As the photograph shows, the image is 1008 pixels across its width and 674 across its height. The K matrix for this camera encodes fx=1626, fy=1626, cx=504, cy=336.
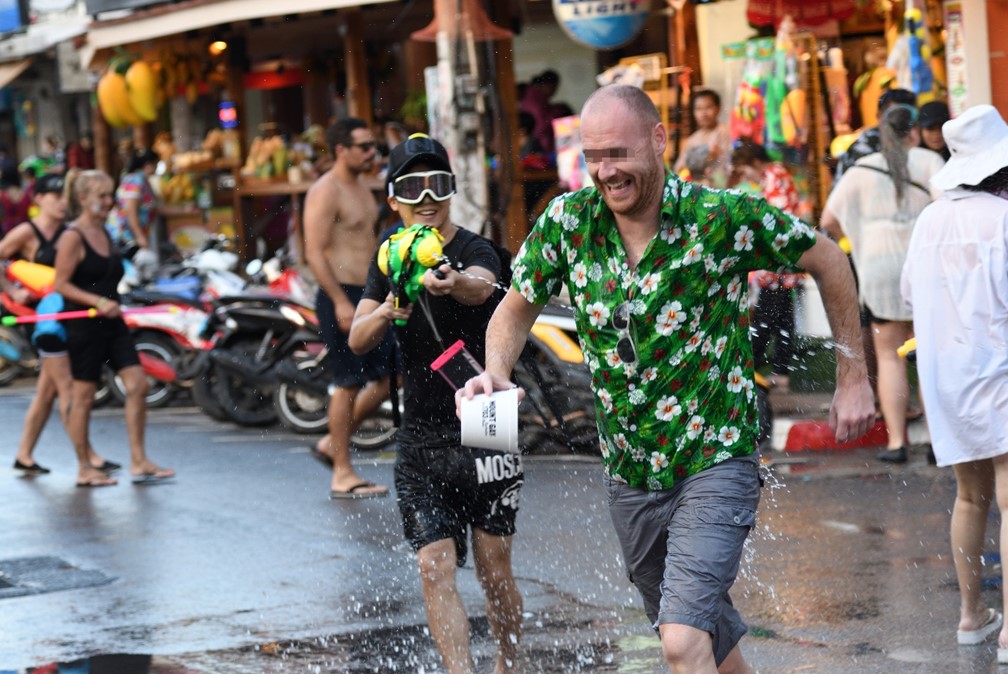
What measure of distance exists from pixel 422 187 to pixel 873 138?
4.91 meters

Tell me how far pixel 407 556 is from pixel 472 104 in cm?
610

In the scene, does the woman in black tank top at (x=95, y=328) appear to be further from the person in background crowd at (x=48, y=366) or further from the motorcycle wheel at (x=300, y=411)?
the motorcycle wheel at (x=300, y=411)

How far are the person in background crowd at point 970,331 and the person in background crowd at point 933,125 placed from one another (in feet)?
14.2

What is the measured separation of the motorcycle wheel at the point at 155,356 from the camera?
13805 mm

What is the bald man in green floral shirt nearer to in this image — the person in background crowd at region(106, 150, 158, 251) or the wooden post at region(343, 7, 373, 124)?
the wooden post at region(343, 7, 373, 124)

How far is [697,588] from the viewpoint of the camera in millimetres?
4039

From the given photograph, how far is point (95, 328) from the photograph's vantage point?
10.4 meters

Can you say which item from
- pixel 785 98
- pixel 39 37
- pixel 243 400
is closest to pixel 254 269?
pixel 243 400

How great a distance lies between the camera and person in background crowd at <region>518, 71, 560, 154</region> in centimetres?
1600

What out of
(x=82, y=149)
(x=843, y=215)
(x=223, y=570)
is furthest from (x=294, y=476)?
(x=82, y=149)

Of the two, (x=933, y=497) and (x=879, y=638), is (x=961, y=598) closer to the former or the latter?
(x=879, y=638)

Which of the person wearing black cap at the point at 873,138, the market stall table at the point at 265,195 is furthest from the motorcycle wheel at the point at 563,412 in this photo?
the market stall table at the point at 265,195

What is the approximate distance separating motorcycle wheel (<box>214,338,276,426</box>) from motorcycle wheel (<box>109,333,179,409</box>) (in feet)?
4.57

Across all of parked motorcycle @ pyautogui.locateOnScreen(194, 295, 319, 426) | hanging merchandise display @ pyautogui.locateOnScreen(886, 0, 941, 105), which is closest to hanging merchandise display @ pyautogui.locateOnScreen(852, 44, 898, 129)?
hanging merchandise display @ pyautogui.locateOnScreen(886, 0, 941, 105)
